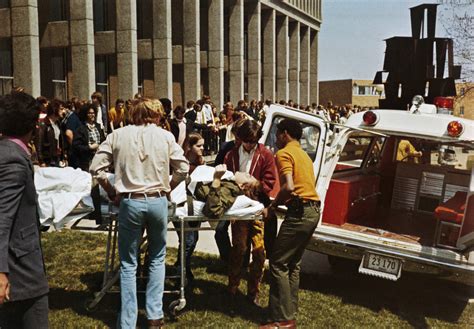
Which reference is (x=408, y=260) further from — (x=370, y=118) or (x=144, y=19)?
(x=144, y=19)

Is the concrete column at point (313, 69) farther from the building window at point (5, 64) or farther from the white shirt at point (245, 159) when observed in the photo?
the white shirt at point (245, 159)

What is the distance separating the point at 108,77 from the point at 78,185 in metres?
20.9

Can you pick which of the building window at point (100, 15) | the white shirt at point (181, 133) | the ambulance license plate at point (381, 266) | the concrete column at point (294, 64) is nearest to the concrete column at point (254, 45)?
the concrete column at point (294, 64)

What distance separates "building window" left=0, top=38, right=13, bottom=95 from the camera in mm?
20062

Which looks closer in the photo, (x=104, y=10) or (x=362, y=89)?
(x=104, y=10)

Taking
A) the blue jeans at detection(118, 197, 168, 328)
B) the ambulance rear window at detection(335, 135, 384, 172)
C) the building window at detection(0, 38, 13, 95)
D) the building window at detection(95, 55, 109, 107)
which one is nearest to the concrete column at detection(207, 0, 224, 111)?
the building window at detection(95, 55, 109, 107)

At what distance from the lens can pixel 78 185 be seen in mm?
5355

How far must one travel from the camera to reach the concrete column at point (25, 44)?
57.0ft

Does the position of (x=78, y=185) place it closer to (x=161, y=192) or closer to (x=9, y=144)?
(x=161, y=192)

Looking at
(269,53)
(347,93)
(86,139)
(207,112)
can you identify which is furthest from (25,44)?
(347,93)

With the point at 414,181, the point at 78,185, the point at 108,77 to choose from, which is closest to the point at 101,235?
the point at 78,185

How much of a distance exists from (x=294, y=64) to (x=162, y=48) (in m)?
23.9

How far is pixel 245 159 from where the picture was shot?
6145 mm

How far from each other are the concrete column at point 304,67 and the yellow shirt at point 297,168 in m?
44.2
